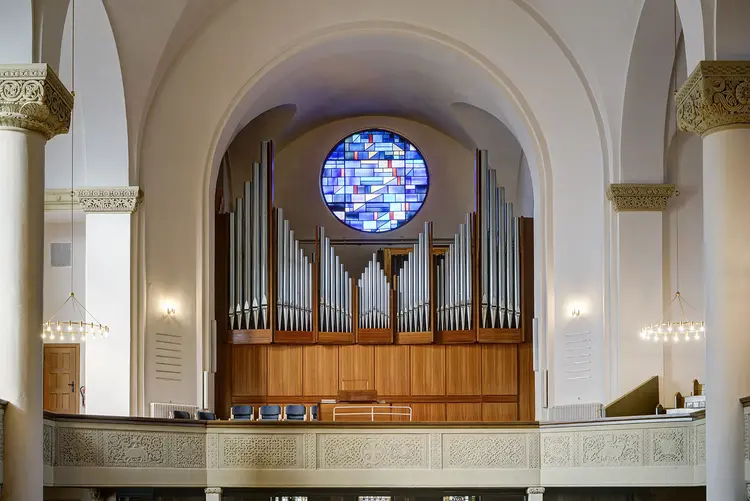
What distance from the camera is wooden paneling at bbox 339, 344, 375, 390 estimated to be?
2028 centimetres

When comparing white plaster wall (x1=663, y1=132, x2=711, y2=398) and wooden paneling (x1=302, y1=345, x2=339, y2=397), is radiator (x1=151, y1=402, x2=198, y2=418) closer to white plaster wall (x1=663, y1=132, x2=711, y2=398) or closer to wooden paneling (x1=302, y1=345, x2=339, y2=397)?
wooden paneling (x1=302, y1=345, x2=339, y2=397)

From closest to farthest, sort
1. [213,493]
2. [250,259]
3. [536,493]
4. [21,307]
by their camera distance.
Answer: [21,307], [213,493], [536,493], [250,259]

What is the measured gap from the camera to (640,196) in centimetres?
1700

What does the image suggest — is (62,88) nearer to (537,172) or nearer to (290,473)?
(290,473)

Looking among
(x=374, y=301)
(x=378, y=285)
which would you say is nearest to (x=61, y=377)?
(x=374, y=301)

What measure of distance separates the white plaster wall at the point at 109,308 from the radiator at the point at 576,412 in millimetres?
6225

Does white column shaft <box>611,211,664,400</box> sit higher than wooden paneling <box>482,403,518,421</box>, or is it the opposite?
white column shaft <box>611,211,664,400</box>

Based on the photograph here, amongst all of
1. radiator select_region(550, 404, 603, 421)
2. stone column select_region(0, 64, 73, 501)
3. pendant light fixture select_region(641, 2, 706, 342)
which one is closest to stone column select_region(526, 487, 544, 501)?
radiator select_region(550, 404, 603, 421)

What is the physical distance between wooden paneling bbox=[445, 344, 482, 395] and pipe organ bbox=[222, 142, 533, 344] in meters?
0.29

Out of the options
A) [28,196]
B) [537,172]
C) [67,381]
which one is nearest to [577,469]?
[537,172]

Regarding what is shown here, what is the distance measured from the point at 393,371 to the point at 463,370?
1212 millimetres

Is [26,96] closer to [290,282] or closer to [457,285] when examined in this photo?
[290,282]

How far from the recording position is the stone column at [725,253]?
35.3ft

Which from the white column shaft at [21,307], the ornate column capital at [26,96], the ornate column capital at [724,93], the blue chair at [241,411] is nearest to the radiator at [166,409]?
the blue chair at [241,411]
